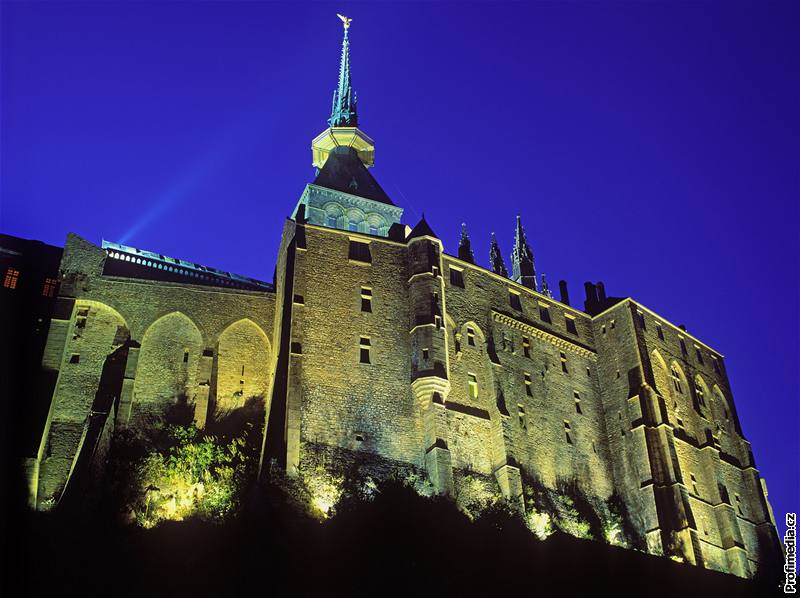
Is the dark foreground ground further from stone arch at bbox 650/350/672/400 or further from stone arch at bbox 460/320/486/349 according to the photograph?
stone arch at bbox 650/350/672/400

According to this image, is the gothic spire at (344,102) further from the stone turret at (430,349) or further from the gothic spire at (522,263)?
the stone turret at (430,349)

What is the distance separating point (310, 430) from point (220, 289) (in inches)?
408

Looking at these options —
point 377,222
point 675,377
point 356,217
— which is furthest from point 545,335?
point 356,217

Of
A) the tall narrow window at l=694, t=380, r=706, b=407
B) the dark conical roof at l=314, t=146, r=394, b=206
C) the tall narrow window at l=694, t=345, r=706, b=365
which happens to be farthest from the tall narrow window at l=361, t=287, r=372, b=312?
the dark conical roof at l=314, t=146, r=394, b=206

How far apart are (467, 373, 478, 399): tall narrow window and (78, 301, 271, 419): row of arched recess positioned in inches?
401

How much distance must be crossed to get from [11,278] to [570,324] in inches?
1256

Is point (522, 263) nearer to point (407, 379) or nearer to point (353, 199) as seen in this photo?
point (353, 199)

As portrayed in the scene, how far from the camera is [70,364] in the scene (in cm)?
4169

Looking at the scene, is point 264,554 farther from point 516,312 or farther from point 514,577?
point 516,312

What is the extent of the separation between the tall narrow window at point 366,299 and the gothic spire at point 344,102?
37.6m

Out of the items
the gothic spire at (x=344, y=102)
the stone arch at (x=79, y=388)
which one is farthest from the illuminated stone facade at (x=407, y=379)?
the gothic spire at (x=344, y=102)

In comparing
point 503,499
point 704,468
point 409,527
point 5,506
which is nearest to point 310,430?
point 409,527

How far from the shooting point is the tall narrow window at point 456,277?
1930 inches

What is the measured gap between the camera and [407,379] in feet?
141
